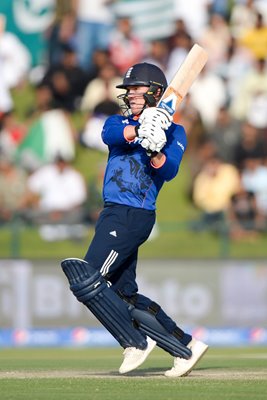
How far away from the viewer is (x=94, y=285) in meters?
6.37

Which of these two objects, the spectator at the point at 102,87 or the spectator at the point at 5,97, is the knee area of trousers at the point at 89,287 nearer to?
the spectator at the point at 102,87

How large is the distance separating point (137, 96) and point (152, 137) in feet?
1.95

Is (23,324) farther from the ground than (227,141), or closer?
closer

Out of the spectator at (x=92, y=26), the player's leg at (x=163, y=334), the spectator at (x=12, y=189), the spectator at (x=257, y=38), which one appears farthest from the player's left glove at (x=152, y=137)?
the spectator at (x=92, y=26)

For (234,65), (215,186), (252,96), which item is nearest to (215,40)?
(234,65)

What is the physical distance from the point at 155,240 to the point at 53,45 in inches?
150

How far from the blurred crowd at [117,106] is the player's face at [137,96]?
689cm

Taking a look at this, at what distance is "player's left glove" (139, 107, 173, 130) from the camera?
6246mm

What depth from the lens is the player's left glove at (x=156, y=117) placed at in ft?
20.5

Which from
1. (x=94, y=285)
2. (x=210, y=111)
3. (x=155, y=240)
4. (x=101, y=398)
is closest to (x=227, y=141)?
(x=210, y=111)

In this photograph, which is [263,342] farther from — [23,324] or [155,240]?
[23,324]

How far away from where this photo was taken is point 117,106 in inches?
599

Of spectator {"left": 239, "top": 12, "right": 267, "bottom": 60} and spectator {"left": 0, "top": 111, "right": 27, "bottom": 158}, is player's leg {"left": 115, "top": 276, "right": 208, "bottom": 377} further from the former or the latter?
spectator {"left": 239, "top": 12, "right": 267, "bottom": 60}

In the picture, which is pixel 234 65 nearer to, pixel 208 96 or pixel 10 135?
pixel 208 96
